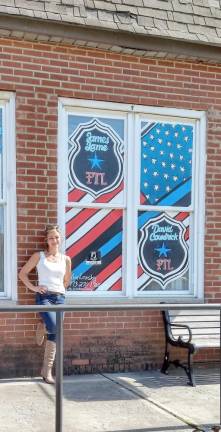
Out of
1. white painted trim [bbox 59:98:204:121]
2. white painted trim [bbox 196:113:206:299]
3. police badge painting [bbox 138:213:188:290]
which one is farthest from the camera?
white painted trim [bbox 196:113:206:299]

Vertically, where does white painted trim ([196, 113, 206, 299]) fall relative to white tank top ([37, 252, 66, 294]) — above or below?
above

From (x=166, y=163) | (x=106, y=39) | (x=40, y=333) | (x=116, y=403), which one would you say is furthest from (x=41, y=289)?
(x=106, y=39)

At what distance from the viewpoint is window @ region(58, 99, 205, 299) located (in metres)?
5.68

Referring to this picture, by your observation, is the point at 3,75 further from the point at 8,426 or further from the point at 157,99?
the point at 8,426

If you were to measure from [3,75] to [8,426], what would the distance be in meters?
3.21

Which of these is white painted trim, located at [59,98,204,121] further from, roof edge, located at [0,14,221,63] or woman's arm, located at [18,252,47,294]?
woman's arm, located at [18,252,47,294]

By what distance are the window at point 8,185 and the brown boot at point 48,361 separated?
2.05ft

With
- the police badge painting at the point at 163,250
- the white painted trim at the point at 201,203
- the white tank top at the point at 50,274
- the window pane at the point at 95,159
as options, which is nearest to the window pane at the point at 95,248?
the window pane at the point at 95,159

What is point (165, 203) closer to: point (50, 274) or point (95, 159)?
point (95, 159)

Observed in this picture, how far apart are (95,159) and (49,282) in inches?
55.8

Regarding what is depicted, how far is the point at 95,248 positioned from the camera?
5754mm

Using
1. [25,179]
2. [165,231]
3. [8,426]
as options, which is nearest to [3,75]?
[25,179]

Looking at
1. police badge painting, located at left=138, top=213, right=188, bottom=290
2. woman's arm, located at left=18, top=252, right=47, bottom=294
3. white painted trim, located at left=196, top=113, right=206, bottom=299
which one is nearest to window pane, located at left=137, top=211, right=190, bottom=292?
police badge painting, located at left=138, top=213, right=188, bottom=290

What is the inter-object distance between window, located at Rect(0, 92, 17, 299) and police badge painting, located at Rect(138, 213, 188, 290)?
1.40 metres
